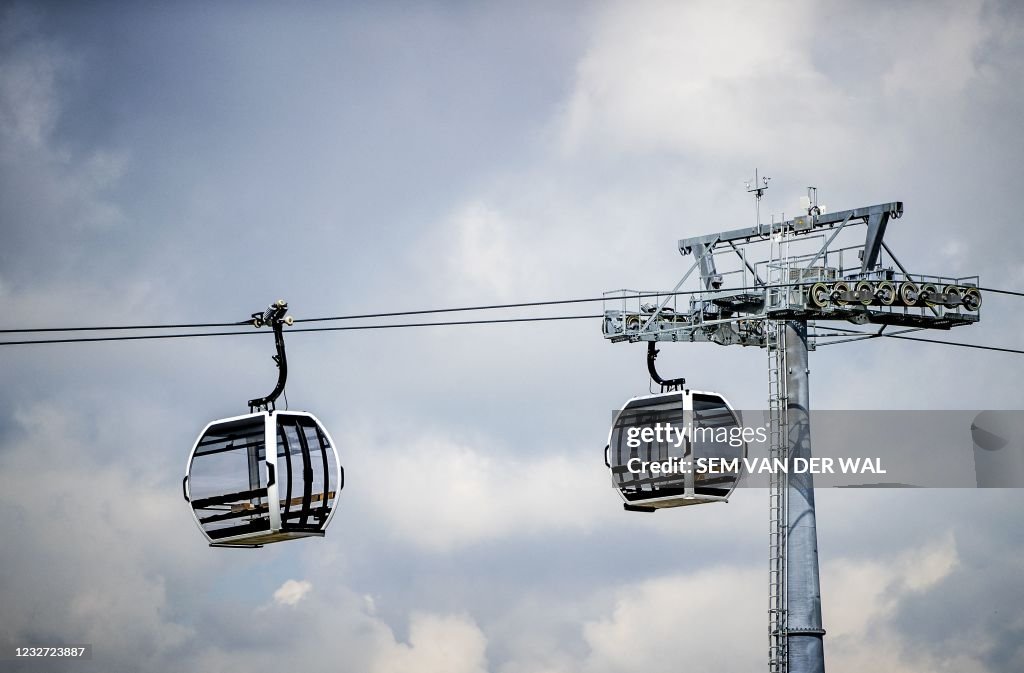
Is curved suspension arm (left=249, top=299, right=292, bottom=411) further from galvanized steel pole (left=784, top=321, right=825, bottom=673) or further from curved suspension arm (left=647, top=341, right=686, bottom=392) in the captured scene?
galvanized steel pole (left=784, top=321, right=825, bottom=673)

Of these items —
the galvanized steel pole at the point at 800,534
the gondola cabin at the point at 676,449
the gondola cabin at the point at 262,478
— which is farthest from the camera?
the galvanized steel pole at the point at 800,534

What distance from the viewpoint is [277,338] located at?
3150 centimetres

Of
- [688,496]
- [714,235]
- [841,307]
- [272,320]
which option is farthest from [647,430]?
[714,235]

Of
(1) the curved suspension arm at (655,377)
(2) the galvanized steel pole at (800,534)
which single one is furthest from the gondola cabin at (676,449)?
(2) the galvanized steel pole at (800,534)

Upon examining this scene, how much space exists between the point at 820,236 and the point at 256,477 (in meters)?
24.4

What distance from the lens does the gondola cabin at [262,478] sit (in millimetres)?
30812

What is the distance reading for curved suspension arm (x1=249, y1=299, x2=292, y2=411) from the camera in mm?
31047

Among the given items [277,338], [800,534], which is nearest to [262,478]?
[277,338]

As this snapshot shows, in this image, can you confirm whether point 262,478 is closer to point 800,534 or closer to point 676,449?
point 676,449

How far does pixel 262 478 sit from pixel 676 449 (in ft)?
27.4

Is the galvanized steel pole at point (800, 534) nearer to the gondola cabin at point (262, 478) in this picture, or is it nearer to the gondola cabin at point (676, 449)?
the gondola cabin at point (676, 449)

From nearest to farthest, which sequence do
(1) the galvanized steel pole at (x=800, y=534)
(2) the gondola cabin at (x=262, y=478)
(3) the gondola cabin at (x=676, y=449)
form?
1. (2) the gondola cabin at (x=262, y=478)
2. (3) the gondola cabin at (x=676, y=449)
3. (1) the galvanized steel pole at (x=800, y=534)

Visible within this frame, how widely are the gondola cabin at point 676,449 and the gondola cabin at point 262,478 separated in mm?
6591

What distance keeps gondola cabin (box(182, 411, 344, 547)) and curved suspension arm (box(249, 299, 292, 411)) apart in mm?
393
